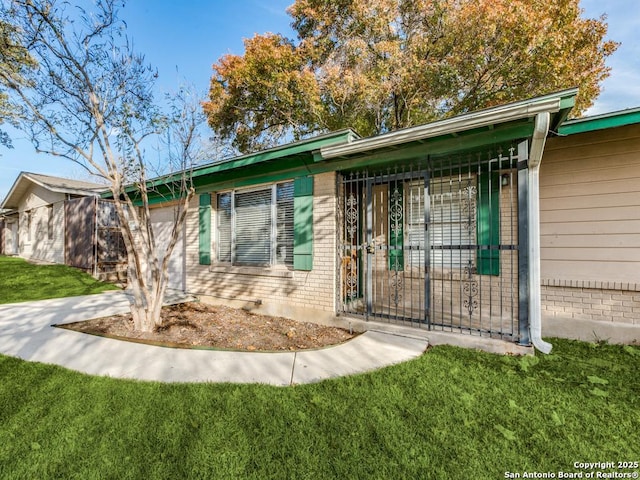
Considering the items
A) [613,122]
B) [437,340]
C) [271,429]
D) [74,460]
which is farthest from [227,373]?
[613,122]

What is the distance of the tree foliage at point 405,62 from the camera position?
920 centimetres

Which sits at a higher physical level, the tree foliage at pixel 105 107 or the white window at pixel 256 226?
the tree foliage at pixel 105 107

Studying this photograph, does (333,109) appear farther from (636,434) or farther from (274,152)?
(636,434)

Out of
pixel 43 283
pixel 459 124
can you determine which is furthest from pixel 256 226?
pixel 43 283

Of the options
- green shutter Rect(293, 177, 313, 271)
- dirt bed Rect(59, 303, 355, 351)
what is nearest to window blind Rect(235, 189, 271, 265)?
green shutter Rect(293, 177, 313, 271)

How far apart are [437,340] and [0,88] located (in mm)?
7795

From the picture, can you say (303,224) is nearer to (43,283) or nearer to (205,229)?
(205,229)

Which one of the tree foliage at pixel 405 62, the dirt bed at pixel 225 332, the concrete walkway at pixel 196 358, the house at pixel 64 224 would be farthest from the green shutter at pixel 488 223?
the house at pixel 64 224

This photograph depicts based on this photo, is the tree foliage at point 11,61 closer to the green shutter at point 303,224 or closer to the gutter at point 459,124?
the green shutter at point 303,224

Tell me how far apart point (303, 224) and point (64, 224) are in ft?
38.1

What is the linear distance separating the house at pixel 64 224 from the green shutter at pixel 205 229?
5.48m

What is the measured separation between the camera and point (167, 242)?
855 centimetres

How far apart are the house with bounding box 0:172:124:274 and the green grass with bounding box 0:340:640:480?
8150 mm

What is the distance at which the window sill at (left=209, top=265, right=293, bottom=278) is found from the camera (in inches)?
227
